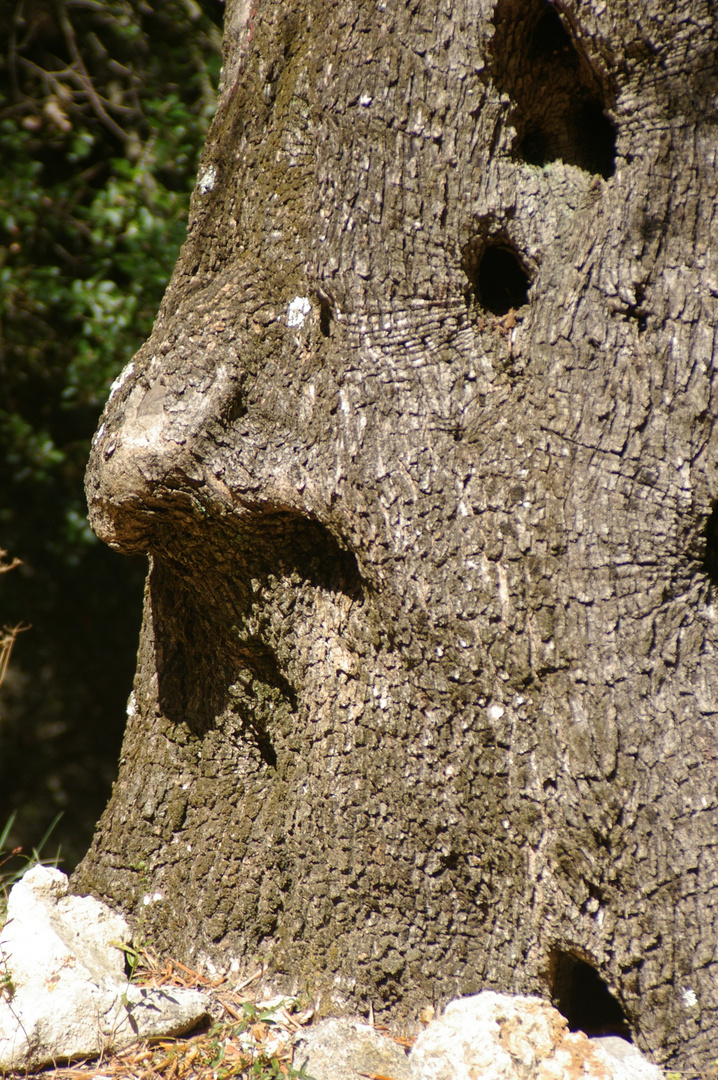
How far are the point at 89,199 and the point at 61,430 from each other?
1.41m

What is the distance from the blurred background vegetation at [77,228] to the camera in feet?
16.0

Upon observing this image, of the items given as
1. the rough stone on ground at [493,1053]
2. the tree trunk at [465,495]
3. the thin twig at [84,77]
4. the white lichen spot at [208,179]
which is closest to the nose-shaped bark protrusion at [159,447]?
the tree trunk at [465,495]

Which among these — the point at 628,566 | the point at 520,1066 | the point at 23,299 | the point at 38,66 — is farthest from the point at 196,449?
the point at 38,66

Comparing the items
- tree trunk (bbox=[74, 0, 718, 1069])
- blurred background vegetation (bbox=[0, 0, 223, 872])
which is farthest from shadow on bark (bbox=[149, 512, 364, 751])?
blurred background vegetation (bbox=[0, 0, 223, 872])

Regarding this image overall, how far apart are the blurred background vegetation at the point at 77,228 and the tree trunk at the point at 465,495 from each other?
2622mm

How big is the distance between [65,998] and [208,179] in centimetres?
233

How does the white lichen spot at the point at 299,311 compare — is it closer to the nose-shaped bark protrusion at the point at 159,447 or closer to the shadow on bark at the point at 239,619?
the nose-shaped bark protrusion at the point at 159,447

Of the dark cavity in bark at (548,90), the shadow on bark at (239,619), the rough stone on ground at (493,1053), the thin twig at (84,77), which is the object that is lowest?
the rough stone on ground at (493,1053)

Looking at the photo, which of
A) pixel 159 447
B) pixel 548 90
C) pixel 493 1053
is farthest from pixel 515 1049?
pixel 548 90

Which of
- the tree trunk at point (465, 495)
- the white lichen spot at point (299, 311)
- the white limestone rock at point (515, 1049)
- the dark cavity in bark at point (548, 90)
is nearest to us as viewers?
the white limestone rock at point (515, 1049)

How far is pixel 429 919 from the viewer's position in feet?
7.09

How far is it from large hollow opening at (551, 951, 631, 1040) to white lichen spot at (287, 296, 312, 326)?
68.3 inches

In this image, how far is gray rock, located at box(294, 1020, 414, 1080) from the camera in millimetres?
2053

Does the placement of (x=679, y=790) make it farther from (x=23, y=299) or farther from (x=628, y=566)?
(x=23, y=299)
